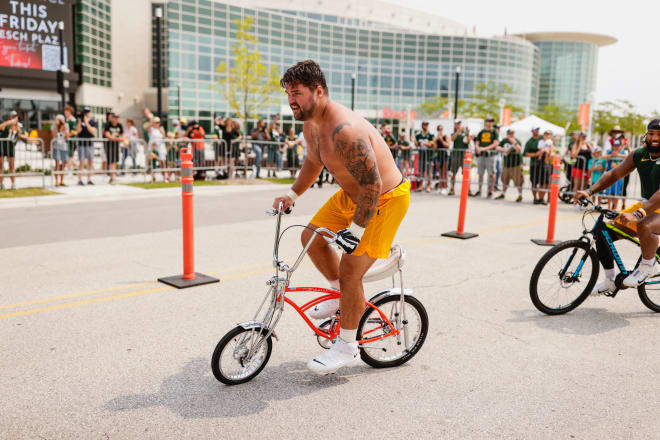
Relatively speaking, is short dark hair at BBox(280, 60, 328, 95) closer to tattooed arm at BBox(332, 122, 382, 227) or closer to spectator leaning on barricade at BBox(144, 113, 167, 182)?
tattooed arm at BBox(332, 122, 382, 227)

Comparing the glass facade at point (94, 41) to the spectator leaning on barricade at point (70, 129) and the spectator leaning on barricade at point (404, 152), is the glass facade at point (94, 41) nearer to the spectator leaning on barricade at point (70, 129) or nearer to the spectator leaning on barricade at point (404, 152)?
the spectator leaning on barricade at point (70, 129)

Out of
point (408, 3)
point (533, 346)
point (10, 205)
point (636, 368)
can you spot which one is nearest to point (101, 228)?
point (10, 205)

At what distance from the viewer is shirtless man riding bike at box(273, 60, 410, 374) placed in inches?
136

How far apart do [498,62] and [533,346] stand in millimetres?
73610

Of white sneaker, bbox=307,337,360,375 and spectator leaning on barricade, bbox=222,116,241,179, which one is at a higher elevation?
spectator leaning on barricade, bbox=222,116,241,179

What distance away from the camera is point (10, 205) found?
12062 mm

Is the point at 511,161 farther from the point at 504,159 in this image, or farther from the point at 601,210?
the point at 601,210

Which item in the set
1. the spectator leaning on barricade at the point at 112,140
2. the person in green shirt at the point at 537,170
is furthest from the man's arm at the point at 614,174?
the spectator leaning on barricade at the point at 112,140

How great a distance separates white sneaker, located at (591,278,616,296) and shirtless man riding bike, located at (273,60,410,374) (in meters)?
2.79

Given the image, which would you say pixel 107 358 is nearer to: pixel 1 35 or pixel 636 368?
pixel 636 368

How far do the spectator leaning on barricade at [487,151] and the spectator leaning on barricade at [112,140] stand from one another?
998 centimetres

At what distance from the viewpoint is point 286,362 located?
4254 mm

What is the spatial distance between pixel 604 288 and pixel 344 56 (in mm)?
61947

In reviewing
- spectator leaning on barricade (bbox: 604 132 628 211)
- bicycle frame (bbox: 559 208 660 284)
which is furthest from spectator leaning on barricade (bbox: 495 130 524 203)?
bicycle frame (bbox: 559 208 660 284)
